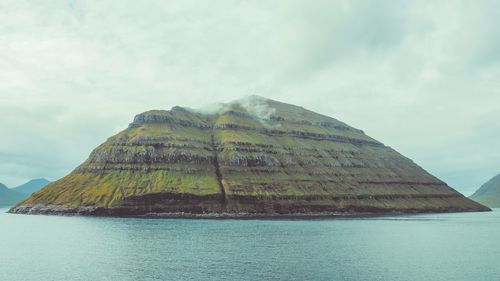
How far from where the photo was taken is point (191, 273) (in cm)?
9575

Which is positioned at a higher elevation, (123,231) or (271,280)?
(123,231)

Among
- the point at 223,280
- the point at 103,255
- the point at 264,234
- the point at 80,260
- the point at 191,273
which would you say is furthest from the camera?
the point at 264,234

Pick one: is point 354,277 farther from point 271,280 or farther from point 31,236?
point 31,236

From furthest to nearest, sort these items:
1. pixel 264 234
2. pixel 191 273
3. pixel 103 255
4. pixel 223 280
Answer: pixel 264 234 < pixel 103 255 < pixel 191 273 < pixel 223 280

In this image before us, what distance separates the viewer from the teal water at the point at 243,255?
314 ft

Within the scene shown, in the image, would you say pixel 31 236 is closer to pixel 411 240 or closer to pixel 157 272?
pixel 157 272

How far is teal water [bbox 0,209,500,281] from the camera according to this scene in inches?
3767

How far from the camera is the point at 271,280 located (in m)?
89.6

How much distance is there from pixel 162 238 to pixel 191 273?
64.4m

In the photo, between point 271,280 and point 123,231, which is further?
point 123,231

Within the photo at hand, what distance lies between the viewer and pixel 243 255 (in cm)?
12019

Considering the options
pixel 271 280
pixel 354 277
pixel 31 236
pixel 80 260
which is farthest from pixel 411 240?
pixel 31 236

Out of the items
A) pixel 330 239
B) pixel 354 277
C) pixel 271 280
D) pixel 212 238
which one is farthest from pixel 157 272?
pixel 330 239

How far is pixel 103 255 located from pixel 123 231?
199 ft
